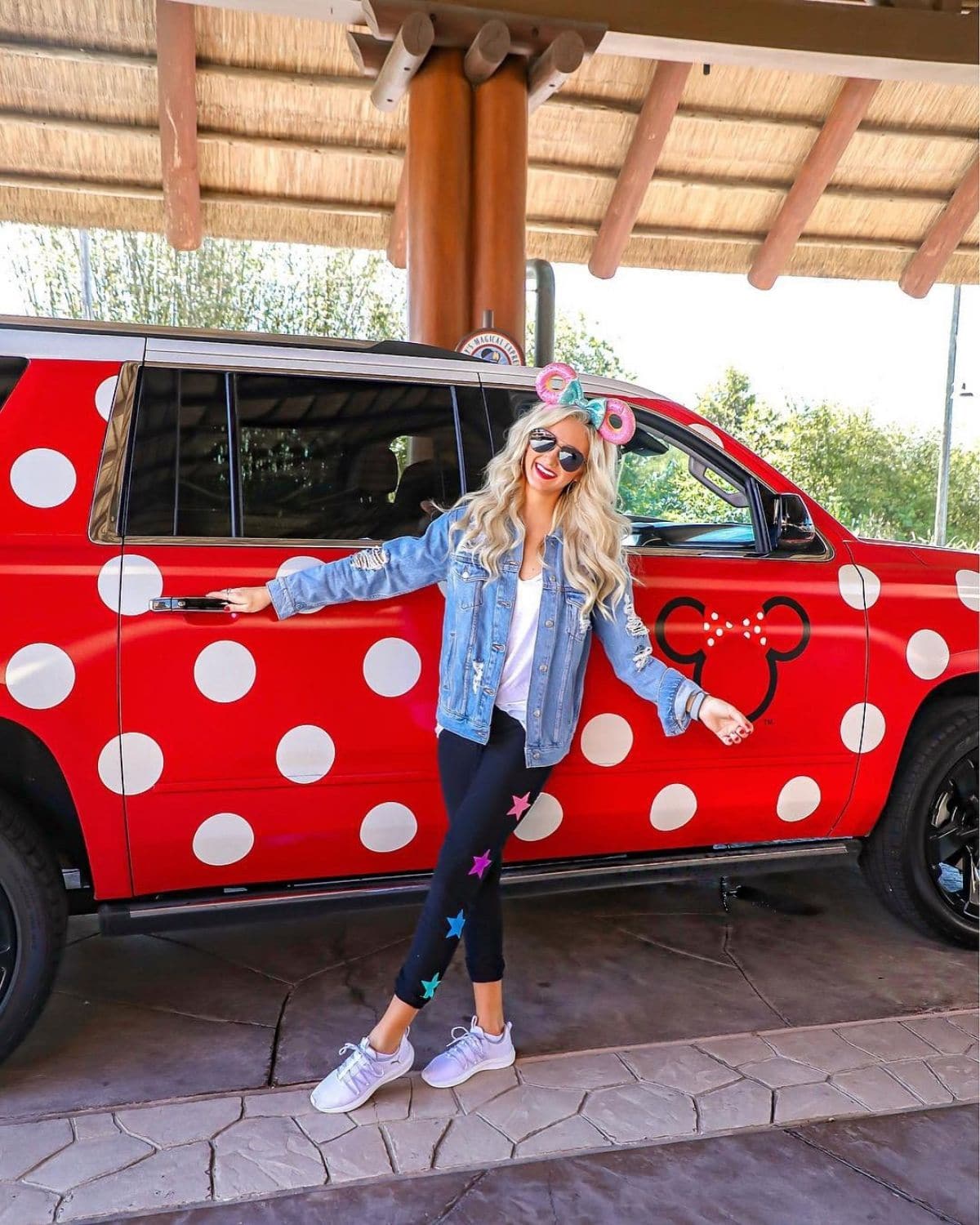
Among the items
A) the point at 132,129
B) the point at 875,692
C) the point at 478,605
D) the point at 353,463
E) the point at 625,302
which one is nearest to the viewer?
the point at 478,605

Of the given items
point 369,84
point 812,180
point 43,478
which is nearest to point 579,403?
point 43,478

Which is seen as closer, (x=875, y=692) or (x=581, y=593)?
(x=581, y=593)

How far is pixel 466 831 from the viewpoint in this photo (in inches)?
103

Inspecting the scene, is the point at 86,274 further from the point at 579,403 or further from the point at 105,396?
the point at 579,403

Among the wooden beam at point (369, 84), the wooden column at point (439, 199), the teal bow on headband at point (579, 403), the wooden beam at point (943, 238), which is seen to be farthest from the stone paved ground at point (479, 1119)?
the wooden beam at point (943, 238)

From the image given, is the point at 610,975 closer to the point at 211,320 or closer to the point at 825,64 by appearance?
the point at 825,64

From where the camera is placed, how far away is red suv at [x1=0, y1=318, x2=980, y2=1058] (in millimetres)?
2598

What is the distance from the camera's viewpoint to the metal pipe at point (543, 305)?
8.86m

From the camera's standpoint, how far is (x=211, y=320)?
2462 centimetres

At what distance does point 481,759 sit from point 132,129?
6.39 meters

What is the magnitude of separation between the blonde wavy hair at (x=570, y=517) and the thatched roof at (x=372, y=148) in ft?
17.6

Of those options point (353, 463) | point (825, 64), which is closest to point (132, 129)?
point (825, 64)

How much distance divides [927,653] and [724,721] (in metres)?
1.13

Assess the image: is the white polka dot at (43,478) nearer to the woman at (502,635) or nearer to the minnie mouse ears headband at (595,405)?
the woman at (502,635)
